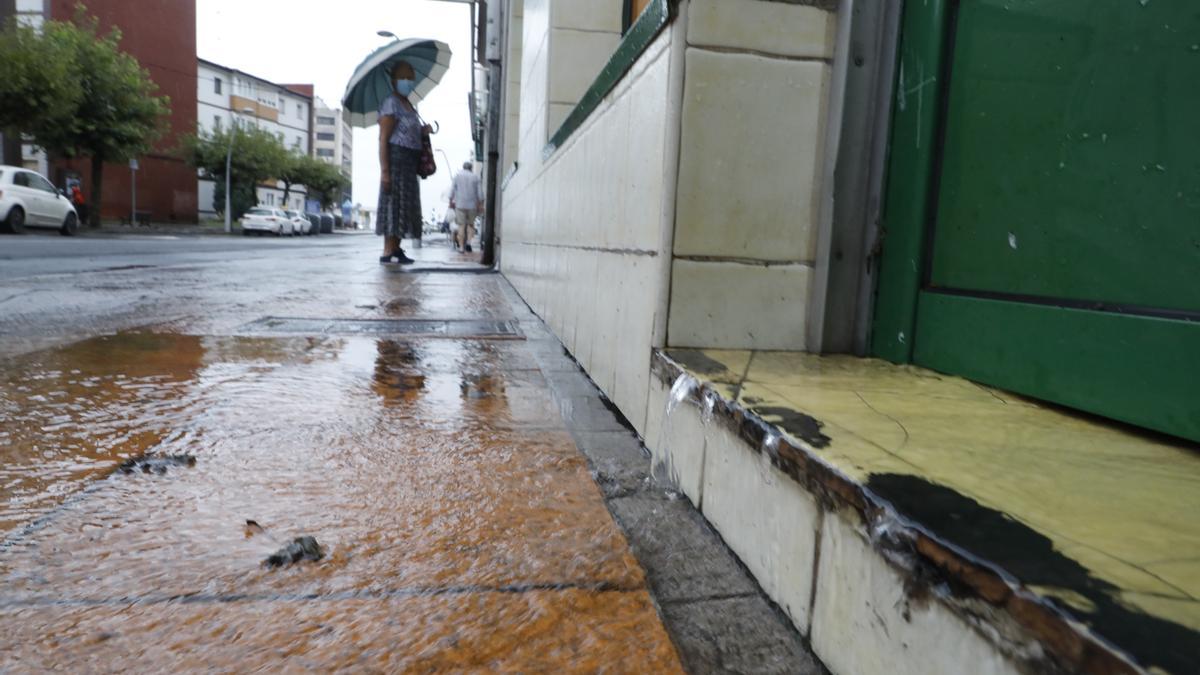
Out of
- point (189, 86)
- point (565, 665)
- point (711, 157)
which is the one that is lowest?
point (565, 665)

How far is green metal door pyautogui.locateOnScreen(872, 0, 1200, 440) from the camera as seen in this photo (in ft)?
3.27

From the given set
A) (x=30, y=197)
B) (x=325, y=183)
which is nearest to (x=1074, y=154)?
(x=30, y=197)

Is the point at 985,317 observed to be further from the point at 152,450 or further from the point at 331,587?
the point at 152,450

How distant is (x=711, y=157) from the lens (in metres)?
1.51

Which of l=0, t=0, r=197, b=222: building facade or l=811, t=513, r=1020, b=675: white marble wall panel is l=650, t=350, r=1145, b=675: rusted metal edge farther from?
l=0, t=0, r=197, b=222: building facade

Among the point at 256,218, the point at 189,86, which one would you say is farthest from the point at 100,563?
the point at 189,86

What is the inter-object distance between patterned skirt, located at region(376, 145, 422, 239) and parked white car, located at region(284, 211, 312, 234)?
33.4 metres

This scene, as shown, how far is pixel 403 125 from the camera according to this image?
707 cm

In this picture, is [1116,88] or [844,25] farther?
[844,25]

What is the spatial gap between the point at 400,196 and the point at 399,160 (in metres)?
0.36

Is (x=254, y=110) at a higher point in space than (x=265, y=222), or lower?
higher

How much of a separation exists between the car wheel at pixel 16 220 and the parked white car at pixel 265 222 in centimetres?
1602

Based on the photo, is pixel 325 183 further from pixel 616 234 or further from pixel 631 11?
pixel 616 234

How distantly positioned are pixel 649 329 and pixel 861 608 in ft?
2.95
